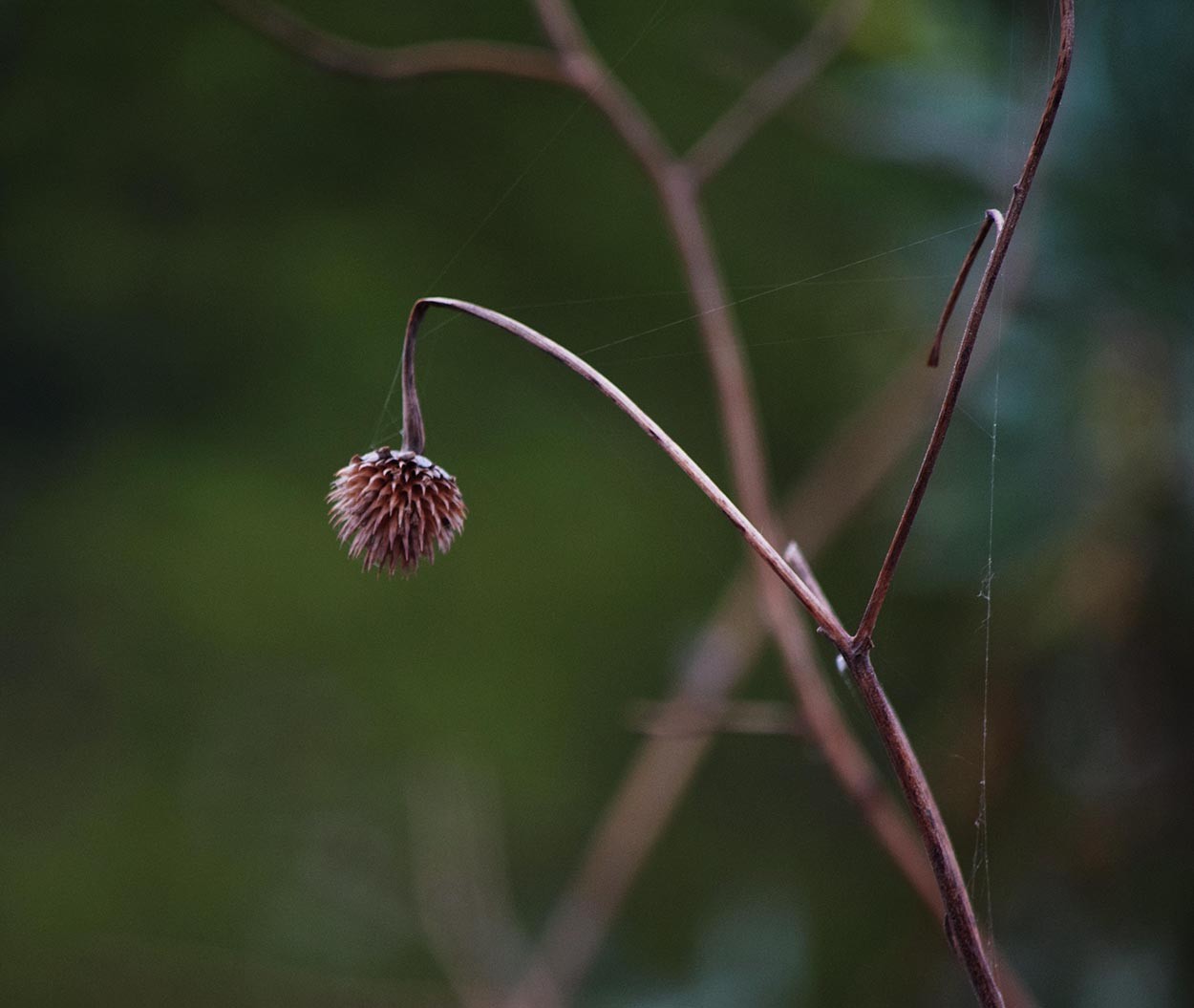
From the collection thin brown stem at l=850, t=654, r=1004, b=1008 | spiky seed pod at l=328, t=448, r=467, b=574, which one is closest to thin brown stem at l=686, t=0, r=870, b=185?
spiky seed pod at l=328, t=448, r=467, b=574

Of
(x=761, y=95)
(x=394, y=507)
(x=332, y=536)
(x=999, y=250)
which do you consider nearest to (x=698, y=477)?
(x=999, y=250)

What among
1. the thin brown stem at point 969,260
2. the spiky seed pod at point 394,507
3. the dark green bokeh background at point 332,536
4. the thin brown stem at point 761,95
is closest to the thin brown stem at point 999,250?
the thin brown stem at point 969,260

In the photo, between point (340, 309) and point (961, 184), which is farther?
point (340, 309)

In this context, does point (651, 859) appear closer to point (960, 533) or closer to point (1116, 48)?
point (960, 533)

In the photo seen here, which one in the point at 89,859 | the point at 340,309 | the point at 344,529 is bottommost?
the point at 344,529

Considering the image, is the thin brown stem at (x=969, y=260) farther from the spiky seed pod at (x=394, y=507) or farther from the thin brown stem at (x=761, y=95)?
the thin brown stem at (x=761, y=95)

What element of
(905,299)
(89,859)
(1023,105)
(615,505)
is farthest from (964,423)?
(89,859)

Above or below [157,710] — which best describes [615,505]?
above
